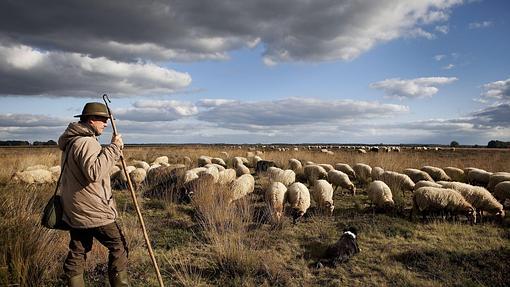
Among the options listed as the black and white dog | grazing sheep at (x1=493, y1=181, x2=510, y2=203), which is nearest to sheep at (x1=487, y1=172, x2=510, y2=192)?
grazing sheep at (x1=493, y1=181, x2=510, y2=203)

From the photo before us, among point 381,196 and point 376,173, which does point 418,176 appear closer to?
point 376,173

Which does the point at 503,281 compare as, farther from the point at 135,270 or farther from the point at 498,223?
the point at 135,270

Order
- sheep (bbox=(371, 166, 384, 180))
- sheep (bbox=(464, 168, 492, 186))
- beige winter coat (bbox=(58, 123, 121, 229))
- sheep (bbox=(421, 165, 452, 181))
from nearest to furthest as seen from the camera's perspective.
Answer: beige winter coat (bbox=(58, 123, 121, 229)) → sheep (bbox=(464, 168, 492, 186)) → sheep (bbox=(371, 166, 384, 180)) → sheep (bbox=(421, 165, 452, 181))

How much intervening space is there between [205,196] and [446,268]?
5.90 m

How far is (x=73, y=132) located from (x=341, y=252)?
4.78 m

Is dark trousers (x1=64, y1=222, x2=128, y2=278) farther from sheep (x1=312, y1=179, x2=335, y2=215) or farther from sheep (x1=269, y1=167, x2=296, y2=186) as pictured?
sheep (x1=269, y1=167, x2=296, y2=186)

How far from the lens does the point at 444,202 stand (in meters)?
9.01

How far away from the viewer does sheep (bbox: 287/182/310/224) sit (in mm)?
9070

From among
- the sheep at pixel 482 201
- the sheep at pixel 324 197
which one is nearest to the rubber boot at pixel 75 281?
the sheep at pixel 324 197

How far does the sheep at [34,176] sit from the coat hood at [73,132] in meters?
11.4

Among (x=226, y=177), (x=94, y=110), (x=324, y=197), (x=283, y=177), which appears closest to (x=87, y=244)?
(x=94, y=110)

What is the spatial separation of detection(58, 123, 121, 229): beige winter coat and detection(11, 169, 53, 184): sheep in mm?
11364

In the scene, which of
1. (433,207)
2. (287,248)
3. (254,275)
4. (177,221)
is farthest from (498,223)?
(177,221)

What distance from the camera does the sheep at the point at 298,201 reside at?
29.8ft
